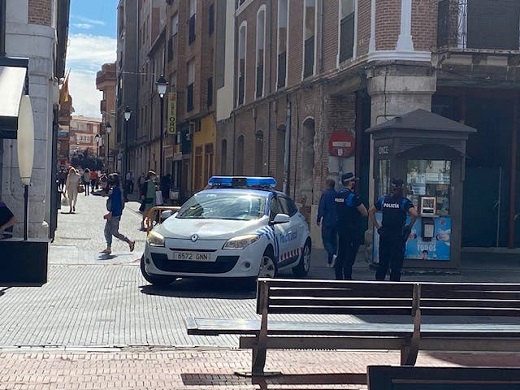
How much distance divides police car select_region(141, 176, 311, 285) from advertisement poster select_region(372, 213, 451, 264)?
2164 mm

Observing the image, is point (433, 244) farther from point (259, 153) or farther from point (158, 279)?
point (259, 153)

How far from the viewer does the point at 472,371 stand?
524 cm

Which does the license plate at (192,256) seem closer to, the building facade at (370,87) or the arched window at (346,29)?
the building facade at (370,87)

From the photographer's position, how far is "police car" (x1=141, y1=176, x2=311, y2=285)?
12977 mm

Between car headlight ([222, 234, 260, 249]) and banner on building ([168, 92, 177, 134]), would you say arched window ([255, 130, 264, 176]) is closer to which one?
banner on building ([168, 92, 177, 134])

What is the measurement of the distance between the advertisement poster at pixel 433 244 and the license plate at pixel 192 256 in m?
4.45

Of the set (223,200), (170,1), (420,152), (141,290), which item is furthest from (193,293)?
(170,1)

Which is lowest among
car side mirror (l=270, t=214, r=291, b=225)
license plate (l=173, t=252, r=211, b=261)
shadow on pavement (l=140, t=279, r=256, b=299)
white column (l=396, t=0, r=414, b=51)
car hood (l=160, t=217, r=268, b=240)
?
shadow on pavement (l=140, t=279, r=256, b=299)

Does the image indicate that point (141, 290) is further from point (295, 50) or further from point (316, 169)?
point (295, 50)

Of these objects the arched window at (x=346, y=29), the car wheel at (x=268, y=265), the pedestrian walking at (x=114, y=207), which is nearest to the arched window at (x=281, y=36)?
the arched window at (x=346, y=29)

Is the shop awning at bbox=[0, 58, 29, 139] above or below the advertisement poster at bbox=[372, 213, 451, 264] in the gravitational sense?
above

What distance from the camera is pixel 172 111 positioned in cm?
4572

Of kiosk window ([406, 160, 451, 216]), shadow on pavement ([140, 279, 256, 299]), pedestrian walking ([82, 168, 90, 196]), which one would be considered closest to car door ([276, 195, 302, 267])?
shadow on pavement ([140, 279, 256, 299])

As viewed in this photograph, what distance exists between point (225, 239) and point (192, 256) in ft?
1.75
